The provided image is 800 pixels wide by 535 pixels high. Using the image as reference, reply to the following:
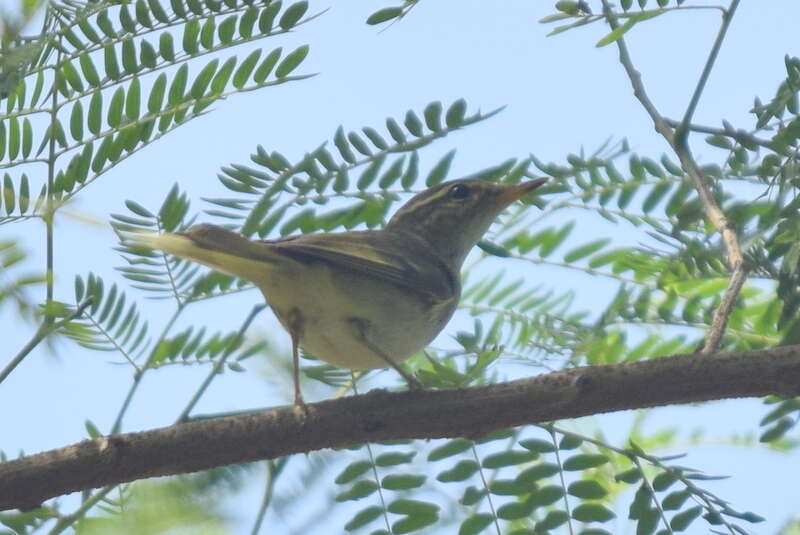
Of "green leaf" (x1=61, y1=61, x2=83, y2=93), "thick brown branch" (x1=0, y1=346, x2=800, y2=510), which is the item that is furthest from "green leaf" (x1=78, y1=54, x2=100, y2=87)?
"thick brown branch" (x1=0, y1=346, x2=800, y2=510)

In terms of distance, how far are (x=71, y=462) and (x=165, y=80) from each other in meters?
1.35

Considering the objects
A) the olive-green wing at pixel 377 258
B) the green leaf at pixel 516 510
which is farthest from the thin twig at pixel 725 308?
the olive-green wing at pixel 377 258

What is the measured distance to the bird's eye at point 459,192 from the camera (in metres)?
5.71

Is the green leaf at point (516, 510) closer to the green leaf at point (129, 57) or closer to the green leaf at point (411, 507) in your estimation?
the green leaf at point (411, 507)

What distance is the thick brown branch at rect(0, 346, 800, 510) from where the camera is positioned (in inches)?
123

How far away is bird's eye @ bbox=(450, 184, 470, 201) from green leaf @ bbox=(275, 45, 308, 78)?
194cm

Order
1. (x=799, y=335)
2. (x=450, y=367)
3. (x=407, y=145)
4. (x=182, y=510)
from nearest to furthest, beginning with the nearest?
1. (x=182, y=510)
2. (x=799, y=335)
3. (x=450, y=367)
4. (x=407, y=145)

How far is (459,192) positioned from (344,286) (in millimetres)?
1386

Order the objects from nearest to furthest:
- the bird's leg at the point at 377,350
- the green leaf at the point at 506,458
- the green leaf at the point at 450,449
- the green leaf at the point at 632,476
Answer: the green leaf at the point at 632,476, the green leaf at the point at 506,458, the green leaf at the point at 450,449, the bird's leg at the point at 377,350

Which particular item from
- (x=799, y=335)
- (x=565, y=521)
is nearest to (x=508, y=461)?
(x=565, y=521)

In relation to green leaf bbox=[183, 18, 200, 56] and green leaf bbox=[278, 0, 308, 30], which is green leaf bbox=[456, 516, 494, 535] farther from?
green leaf bbox=[183, 18, 200, 56]

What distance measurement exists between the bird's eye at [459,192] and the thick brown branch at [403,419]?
2.38 m

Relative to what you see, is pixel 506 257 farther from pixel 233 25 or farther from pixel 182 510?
pixel 182 510

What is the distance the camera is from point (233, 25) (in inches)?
153
